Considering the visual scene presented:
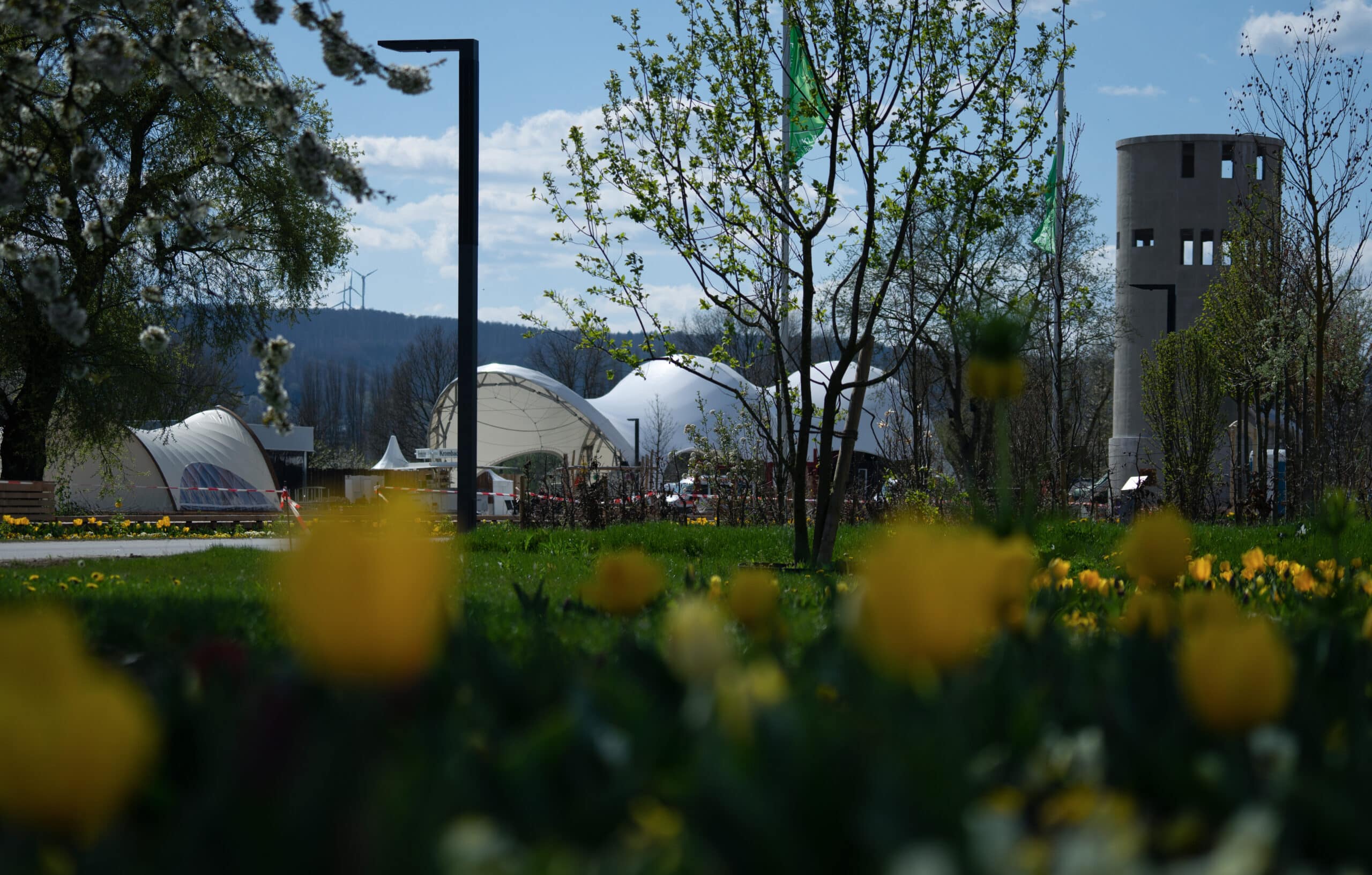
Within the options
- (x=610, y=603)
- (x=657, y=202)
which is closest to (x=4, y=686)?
(x=610, y=603)

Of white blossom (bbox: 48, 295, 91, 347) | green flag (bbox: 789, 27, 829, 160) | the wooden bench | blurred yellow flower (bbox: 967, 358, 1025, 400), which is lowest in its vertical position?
the wooden bench

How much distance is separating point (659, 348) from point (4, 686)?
10.1 metres

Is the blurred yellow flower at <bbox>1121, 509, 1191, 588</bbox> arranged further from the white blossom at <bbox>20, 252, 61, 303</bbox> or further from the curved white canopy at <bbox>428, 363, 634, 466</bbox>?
the curved white canopy at <bbox>428, 363, 634, 466</bbox>

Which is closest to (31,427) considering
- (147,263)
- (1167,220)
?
(147,263)

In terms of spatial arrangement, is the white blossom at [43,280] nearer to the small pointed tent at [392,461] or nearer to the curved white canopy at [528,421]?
the small pointed tent at [392,461]

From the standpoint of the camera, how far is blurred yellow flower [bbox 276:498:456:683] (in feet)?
3.08

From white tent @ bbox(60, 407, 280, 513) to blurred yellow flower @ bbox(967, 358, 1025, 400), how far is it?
27.1 m

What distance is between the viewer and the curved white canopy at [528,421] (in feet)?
136

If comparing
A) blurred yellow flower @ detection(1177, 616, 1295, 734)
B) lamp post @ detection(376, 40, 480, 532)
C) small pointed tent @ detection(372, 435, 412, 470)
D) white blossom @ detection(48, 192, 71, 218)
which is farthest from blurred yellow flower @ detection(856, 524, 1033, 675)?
small pointed tent @ detection(372, 435, 412, 470)

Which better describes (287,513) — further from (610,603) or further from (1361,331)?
(1361,331)

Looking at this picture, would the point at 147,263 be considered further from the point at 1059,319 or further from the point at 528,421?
the point at 528,421

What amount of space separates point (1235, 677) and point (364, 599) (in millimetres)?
784

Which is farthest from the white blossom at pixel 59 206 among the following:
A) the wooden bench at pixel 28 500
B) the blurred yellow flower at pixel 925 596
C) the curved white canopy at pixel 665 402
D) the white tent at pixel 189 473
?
the curved white canopy at pixel 665 402

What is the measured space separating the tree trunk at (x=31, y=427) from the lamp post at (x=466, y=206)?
12213 mm
